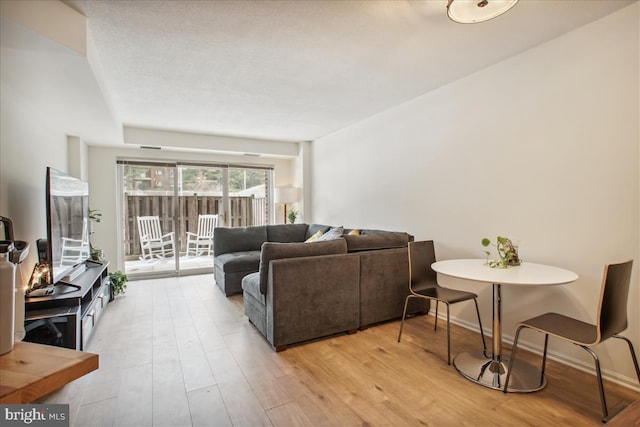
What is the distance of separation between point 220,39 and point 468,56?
2002mm

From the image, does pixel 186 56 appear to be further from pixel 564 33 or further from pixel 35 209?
pixel 564 33

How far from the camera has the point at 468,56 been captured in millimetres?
2695

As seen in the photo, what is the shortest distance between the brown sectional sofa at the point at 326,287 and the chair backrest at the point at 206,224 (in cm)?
305

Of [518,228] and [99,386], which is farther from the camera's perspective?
[518,228]

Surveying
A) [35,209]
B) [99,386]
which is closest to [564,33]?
[99,386]

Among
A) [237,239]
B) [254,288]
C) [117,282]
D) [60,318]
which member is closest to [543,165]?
[254,288]

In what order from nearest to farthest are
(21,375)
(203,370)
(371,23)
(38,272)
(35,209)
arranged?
(21,375)
(371,23)
(203,370)
(38,272)
(35,209)

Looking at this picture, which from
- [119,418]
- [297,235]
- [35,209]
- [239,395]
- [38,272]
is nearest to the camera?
[119,418]

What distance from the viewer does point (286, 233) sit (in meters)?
5.50

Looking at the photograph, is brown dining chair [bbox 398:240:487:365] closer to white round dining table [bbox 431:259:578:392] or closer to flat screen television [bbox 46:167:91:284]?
white round dining table [bbox 431:259:578:392]

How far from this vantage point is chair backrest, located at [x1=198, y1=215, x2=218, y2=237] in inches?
233

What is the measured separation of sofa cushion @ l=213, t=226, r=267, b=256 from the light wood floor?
1896 millimetres

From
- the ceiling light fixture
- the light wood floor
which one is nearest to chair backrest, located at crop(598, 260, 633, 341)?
the light wood floor

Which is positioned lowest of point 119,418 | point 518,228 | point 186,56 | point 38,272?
point 119,418
